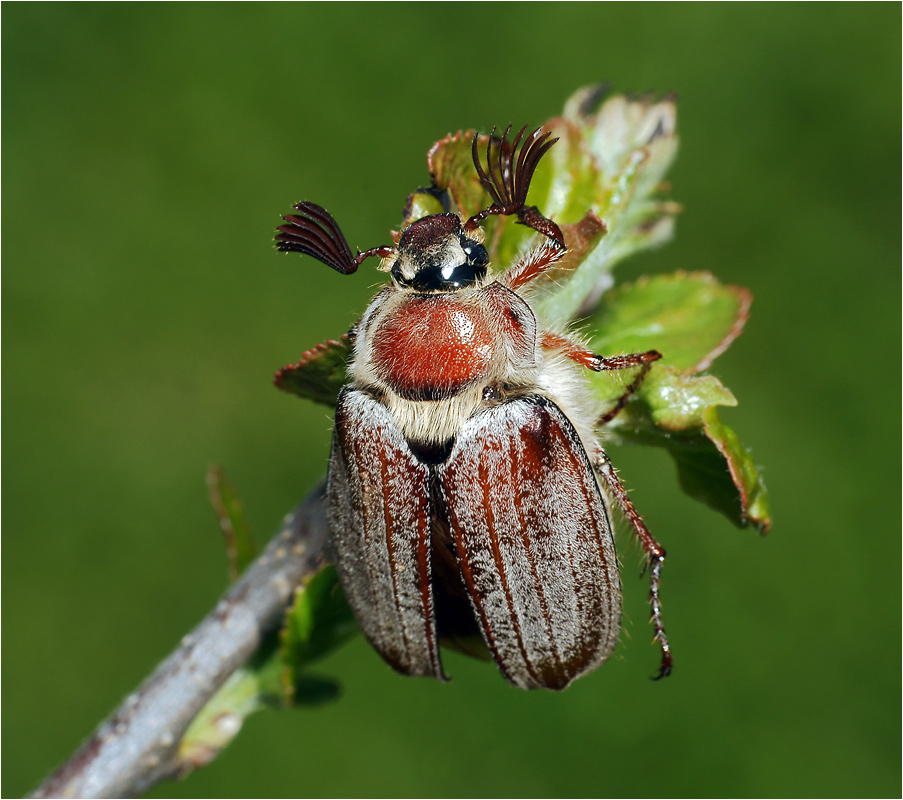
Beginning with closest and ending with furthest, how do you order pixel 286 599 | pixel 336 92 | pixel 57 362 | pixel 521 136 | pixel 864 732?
pixel 521 136 → pixel 286 599 → pixel 864 732 → pixel 57 362 → pixel 336 92

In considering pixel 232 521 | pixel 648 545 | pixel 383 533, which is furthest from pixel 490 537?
pixel 232 521

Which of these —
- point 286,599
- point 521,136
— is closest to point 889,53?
point 521,136

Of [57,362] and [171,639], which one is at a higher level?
[57,362]

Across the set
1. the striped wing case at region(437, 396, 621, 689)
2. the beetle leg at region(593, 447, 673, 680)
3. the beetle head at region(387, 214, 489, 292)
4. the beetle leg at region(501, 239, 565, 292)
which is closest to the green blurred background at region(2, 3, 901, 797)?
the beetle leg at region(593, 447, 673, 680)

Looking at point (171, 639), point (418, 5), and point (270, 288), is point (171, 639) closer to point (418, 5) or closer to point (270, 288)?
point (270, 288)

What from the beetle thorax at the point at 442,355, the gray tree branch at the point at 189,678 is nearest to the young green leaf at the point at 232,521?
the gray tree branch at the point at 189,678

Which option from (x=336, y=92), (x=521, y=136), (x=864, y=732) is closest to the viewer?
(x=521, y=136)

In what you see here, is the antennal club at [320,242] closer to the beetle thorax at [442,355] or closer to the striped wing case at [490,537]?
the beetle thorax at [442,355]
